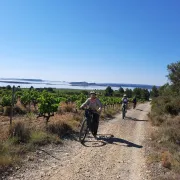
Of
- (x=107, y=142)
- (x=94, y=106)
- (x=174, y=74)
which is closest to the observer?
(x=107, y=142)

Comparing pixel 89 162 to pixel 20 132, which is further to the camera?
pixel 20 132

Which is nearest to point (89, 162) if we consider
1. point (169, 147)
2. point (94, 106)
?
point (94, 106)

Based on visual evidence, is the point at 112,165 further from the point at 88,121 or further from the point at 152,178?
the point at 88,121

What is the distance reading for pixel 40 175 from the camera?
5.82 meters

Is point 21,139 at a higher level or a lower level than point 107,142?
higher

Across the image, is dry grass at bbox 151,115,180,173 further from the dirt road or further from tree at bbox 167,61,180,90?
tree at bbox 167,61,180,90

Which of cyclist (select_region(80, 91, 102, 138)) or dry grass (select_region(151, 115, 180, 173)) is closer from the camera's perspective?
dry grass (select_region(151, 115, 180, 173))

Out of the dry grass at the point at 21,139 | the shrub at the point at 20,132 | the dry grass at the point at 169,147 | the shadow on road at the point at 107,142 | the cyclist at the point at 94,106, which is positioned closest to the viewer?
the dry grass at the point at 21,139

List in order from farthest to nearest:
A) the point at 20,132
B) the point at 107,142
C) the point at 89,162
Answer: the point at 107,142 < the point at 20,132 < the point at 89,162

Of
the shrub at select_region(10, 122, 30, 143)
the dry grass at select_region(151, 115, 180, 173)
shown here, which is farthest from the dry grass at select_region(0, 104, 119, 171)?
the dry grass at select_region(151, 115, 180, 173)

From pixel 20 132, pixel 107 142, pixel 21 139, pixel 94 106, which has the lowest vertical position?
pixel 107 142

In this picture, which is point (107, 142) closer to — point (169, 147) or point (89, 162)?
point (169, 147)

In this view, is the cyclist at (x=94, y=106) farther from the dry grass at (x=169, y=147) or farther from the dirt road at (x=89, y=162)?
the dry grass at (x=169, y=147)

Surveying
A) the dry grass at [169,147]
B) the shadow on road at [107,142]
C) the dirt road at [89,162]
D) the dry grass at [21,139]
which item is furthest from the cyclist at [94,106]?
the dry grass at [169,147]
